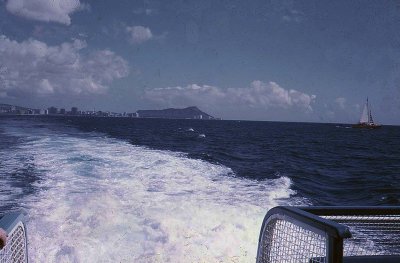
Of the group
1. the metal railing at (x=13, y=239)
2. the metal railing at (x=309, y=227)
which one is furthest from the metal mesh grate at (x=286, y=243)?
the metal railing at (x=13, y=239)

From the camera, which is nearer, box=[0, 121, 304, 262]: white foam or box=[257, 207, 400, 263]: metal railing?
box=[257, 207, 400, 263]: metal railing

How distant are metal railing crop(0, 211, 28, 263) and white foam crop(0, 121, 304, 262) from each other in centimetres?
373

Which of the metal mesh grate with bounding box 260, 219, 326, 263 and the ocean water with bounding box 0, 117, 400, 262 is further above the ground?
the metal mesh grate with bounding box 260, 219, 326, 263

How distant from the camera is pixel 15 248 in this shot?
2.02 metres

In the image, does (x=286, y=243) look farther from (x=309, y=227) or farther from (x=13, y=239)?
(x=13, y=239)

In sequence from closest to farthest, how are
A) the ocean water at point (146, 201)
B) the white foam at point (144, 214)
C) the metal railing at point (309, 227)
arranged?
1. the metal railing at point (309, 227)
2. the white foam at point (144, 214)
3. the ocean water at point (146, 201)

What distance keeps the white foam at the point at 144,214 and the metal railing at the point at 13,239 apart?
373 centimetres

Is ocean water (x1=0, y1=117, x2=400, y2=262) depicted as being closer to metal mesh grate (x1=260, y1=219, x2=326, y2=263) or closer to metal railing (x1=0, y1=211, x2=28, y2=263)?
metal railing (x1=0, y1=211, x2=28, y2=263)

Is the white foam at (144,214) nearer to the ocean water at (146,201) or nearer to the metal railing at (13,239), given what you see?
the ocean water at (146,201)

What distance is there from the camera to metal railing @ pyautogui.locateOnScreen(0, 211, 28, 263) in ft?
6.08

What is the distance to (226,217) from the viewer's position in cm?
841

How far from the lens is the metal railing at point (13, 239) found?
185 cm

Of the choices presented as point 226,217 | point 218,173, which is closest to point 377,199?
point 218,173

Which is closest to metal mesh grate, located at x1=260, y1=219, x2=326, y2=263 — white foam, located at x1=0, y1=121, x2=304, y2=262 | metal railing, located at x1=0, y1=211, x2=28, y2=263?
metal railing, located at x1=0, y1=211, x2=28, y2=263
